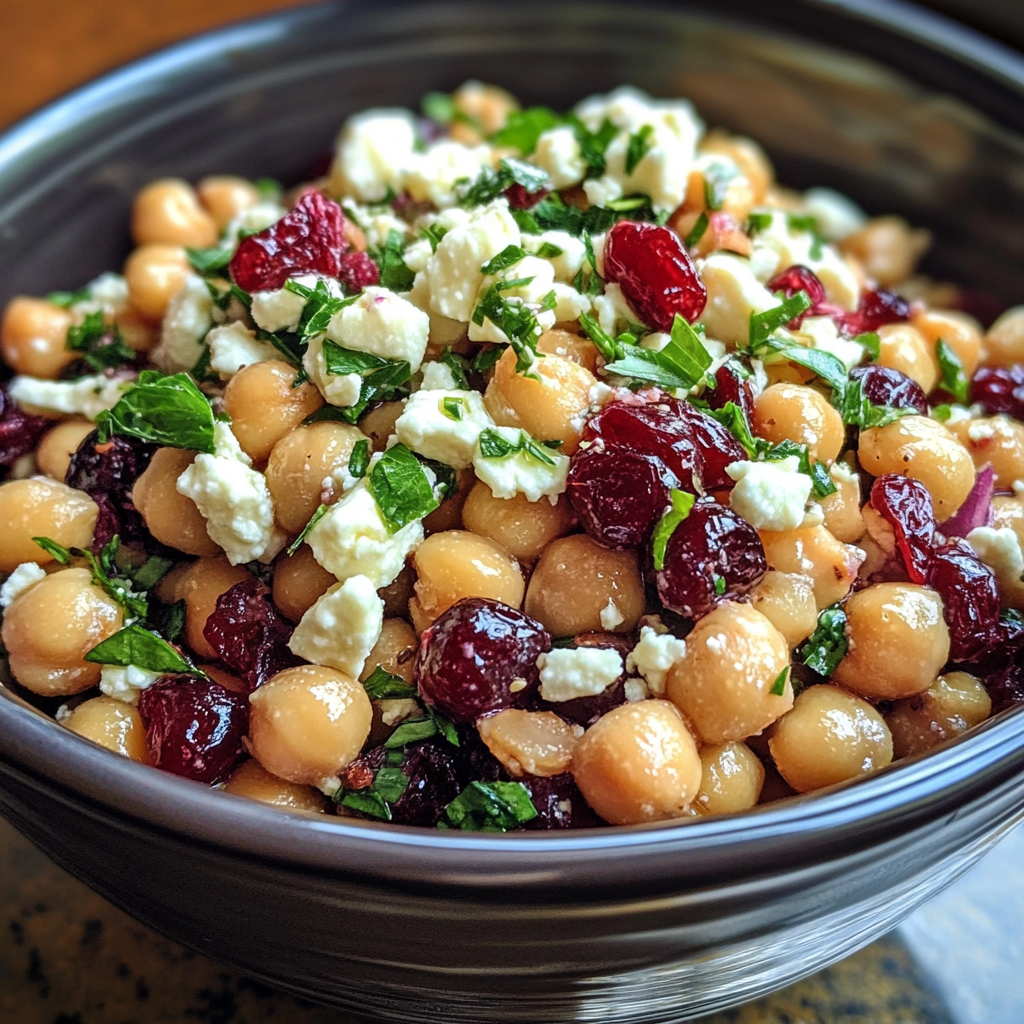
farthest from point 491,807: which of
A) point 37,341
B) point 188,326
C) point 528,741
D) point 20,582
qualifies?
point 37,341

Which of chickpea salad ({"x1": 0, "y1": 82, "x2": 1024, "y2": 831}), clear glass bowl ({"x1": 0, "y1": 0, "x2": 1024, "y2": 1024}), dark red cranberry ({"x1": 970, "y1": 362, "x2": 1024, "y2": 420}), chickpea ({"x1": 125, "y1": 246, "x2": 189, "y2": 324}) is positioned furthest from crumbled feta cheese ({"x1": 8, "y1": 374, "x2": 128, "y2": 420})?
dark red cranberry ({"x1": 970, "y1": 362, "x2": 1024, "y2": 420})

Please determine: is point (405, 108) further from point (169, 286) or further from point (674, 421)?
point (674, 421)

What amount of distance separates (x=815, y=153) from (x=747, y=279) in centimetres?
94

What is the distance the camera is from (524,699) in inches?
41.1

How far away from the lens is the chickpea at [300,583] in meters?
1.10

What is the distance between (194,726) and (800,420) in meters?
0.71

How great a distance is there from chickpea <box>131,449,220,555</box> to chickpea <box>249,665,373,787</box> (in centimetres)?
21

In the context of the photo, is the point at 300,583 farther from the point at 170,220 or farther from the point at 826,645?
the point at 170,220

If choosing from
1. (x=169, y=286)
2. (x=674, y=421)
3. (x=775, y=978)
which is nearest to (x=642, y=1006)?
(x=775, y=978)

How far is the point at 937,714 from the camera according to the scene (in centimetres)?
108

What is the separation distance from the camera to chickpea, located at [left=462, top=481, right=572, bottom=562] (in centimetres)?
110

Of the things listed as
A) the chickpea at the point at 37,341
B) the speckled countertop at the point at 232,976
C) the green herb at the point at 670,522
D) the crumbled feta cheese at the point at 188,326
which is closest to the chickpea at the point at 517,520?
the green herb at the point at 670,522

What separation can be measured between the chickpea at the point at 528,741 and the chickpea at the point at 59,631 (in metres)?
0.44

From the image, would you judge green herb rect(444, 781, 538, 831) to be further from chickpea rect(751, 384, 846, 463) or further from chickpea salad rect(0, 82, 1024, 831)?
chickpea rect(751, 384, 846, 463)
